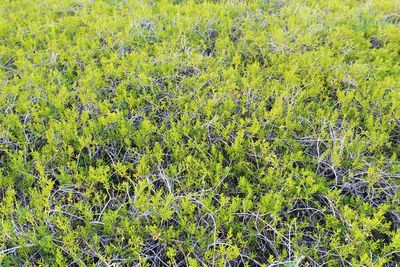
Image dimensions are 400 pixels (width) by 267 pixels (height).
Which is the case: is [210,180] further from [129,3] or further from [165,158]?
[129,3]

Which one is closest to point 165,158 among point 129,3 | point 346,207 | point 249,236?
point 249,236

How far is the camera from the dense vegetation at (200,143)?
2.42 metres

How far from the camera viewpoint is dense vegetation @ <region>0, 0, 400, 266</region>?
2.42m

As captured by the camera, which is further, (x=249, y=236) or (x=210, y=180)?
(x=210, y=180)

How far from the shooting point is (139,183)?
2.65 metres

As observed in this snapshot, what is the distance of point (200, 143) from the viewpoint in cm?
311

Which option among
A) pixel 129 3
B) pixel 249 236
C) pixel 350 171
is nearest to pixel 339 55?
pixel 350 171

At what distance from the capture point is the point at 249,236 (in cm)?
249

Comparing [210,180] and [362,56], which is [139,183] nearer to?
[210,180]

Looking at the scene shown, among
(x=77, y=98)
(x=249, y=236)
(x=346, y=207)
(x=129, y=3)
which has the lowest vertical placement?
(x=249, y=236)

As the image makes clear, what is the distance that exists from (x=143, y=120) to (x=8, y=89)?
4.44 ft

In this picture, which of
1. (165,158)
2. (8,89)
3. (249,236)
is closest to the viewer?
(249,236)

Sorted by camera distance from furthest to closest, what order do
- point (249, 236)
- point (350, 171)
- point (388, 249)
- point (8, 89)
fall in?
point (8, 89)
point (350, 171)
point (249, 236)
point (388, 249)

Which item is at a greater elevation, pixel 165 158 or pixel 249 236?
pixel 165 158
